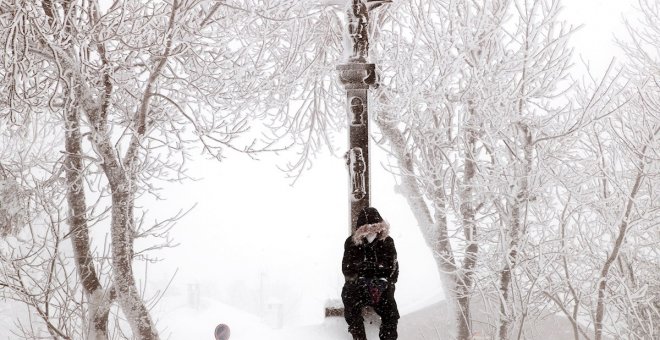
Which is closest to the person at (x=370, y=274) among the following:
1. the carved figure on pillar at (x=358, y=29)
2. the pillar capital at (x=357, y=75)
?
the pillar capital at (x=357, y=75)

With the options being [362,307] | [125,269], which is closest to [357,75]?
[362,307]

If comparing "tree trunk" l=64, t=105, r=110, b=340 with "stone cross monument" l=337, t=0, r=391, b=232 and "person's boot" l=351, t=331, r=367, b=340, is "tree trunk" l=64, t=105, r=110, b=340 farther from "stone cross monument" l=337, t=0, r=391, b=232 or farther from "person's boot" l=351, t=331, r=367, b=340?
"stone cross monument" l=337, t=0, r=391, b=232

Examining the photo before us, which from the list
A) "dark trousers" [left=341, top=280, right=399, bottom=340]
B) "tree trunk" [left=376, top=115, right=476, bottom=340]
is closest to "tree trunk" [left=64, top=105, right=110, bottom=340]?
"dark trousers" [left=341, top=280, right=399, bottom=340]

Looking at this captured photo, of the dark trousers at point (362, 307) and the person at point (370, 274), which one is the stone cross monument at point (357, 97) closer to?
the person at point (370, 274)

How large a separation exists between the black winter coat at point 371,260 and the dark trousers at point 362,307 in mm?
90

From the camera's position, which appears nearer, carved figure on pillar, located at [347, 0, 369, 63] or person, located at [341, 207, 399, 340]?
person, located at [341, 207, 399, 340]

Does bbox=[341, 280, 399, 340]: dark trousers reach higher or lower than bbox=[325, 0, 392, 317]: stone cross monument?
lower

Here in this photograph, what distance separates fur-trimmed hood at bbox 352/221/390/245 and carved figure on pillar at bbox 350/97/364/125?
0.89m

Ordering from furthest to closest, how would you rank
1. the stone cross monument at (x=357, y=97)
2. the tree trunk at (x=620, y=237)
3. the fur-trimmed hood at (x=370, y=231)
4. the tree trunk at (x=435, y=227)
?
1. the tree trunk at (x=435, y=227)
2. the tree trunk at (x=620, y=237)
3. the stone cross monument at (x=357, y=97)
4. the fur-trimmed hood at (x=370, y=231)

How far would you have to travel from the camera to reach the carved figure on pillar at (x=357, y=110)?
179 inches

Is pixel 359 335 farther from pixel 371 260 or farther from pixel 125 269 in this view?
pixel 125 269

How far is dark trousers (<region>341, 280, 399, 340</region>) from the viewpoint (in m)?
4.46

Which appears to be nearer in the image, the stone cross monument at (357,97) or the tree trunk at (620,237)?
the stone cross monument at (357,97)

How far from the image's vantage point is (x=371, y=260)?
4.57 m
